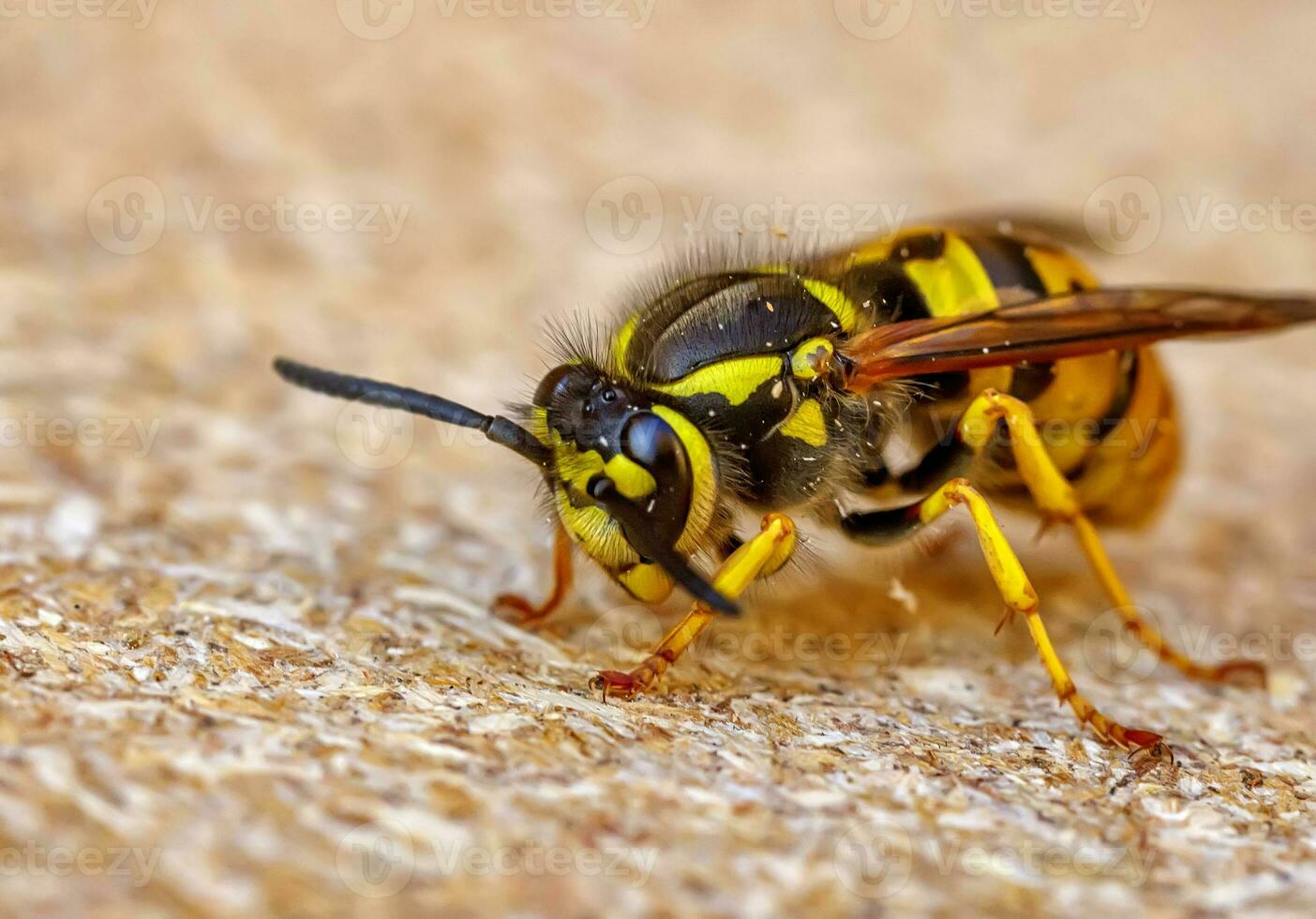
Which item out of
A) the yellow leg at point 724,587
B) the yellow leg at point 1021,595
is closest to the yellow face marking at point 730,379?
the yellow leg at point 724,587

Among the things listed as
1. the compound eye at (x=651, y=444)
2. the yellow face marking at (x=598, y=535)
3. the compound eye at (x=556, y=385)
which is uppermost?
the compound eye at (x=556, y=385)

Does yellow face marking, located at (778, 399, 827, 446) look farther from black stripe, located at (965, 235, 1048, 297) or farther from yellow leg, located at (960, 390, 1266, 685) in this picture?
black stripe, located at (965, 235, 1048, 297)

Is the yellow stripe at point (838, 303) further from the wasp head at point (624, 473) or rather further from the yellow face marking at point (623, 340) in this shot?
the wasp head at point (624, 473)

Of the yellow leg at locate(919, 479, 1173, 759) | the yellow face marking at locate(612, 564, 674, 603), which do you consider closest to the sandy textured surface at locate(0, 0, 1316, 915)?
the yellow leg at locate(919, 479, 1173, 759)

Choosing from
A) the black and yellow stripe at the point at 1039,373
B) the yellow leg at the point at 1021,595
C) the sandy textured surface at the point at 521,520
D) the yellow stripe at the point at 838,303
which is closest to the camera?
the sandy textured surface at the point at 521,520

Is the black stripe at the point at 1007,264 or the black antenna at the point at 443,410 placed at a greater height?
the black stripe at the point at 1007,264

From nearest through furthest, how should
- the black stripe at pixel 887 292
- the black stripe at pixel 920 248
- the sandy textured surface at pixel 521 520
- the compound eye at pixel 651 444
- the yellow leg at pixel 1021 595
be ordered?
the sandy textured surface at pixel 521 520, the compound eye at pixel 651 444, the yellow leg at pixel 1021 595, the black stripe at pixel 887 292, the black stripe at pixel 920 248

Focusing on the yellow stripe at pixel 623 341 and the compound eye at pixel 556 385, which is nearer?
the compound eye at pixel 556 385

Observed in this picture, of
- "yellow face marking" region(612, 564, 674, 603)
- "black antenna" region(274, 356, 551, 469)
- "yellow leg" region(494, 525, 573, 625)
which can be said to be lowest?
"yellow leg" region(494, 525, 573, 625)
